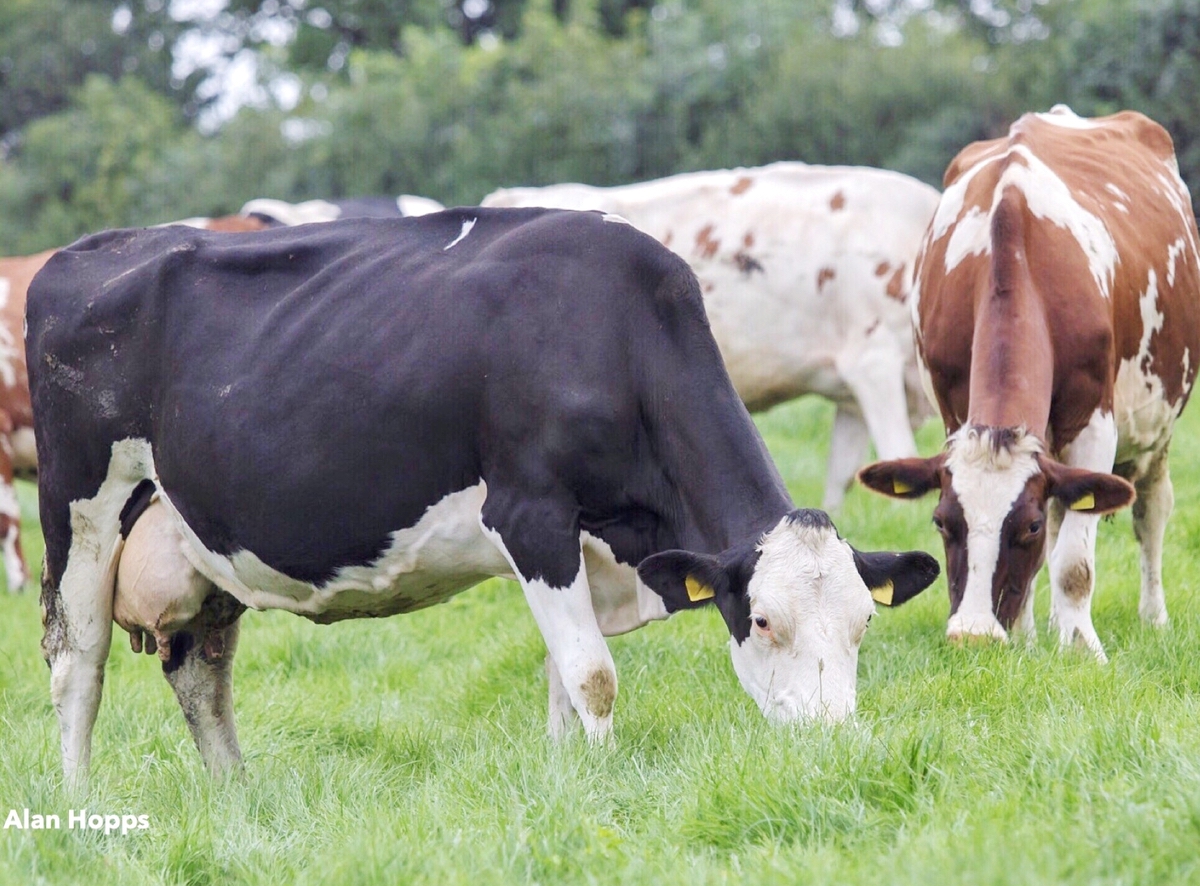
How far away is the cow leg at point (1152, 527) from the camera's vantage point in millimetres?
6734

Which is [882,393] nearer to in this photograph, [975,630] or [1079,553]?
[1079,553]

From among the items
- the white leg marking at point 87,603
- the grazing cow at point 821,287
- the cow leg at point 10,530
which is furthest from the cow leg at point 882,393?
the cow leg at point 10,530

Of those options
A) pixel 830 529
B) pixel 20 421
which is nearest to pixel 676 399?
pixel 830 529

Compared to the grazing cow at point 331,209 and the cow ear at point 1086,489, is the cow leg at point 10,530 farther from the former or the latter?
the cow ear at point 1086,489

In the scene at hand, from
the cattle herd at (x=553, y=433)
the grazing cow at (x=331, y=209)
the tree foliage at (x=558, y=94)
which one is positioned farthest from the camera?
the tree foliage at (x=558, y=94)

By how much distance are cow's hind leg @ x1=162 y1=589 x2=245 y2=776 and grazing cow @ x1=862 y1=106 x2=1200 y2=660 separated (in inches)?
94.6

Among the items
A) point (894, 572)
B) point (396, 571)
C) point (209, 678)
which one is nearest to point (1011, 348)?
point (894, 572)

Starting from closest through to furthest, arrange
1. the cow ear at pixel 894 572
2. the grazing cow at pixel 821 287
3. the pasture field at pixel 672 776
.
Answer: the pasture field at pixel 672 776 < the cow ear at pixel 894 572 < the grazing cow at pixel 821 287

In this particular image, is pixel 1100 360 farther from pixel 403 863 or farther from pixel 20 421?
pixel 20 421

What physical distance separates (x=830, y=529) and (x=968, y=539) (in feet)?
4.40

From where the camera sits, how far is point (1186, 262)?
6980 mm

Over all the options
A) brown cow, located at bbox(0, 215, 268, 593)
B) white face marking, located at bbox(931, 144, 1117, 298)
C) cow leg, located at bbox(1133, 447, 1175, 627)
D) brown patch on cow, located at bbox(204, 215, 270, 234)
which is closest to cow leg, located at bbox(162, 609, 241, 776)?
white face marking, located at bbox(931, 144, 1117, 298)

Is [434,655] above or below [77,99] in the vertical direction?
above

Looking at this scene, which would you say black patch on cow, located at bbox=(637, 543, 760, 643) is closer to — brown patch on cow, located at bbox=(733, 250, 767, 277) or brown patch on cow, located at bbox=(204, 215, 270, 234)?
brown patch on cow, located at bbox=(733, 250, 767, 277)
